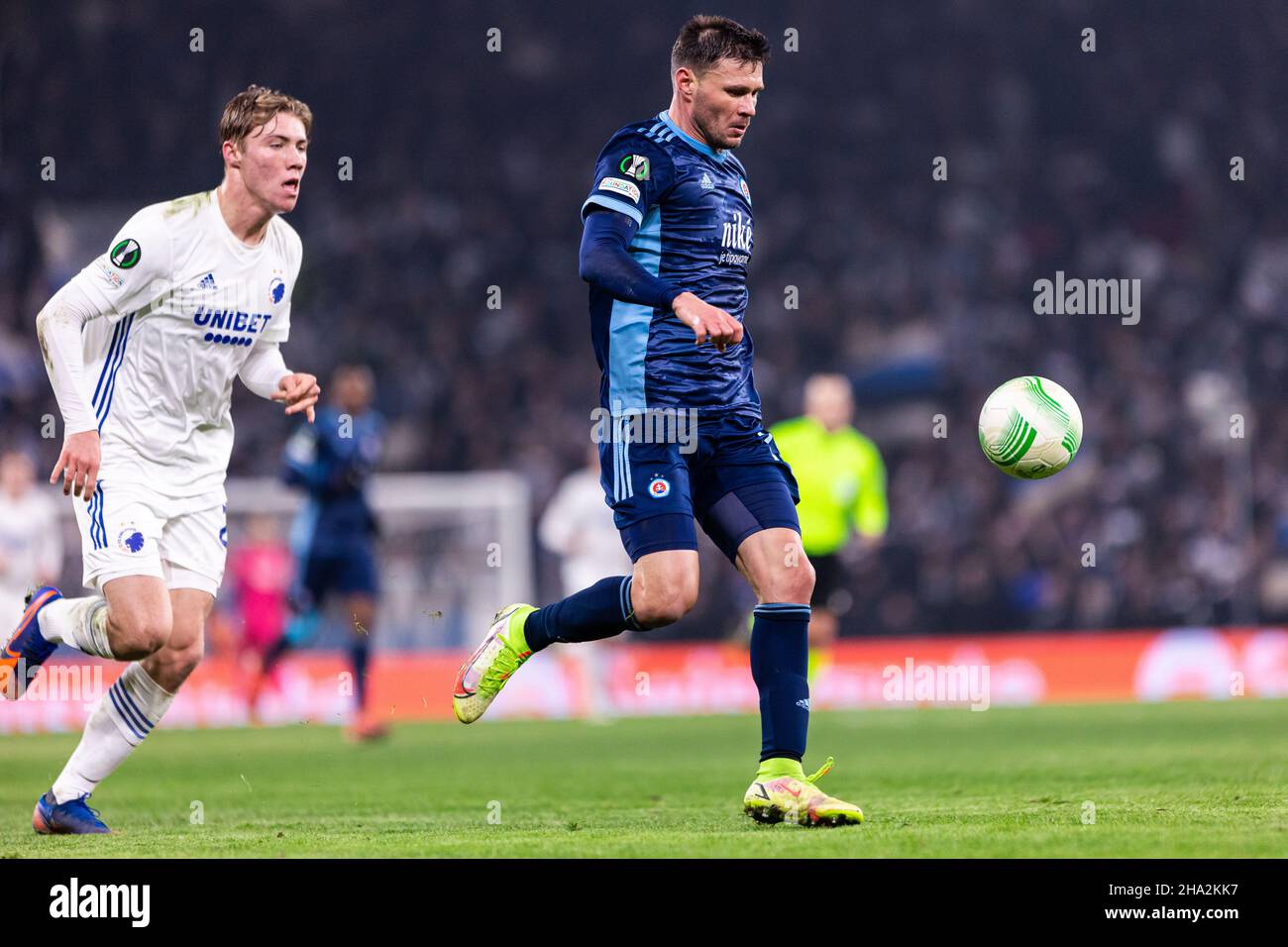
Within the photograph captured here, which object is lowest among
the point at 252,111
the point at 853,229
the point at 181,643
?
the point at 181,643

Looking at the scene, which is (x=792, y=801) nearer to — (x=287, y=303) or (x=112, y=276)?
(x=287, y=303)

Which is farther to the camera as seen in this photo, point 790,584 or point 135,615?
point 135,615

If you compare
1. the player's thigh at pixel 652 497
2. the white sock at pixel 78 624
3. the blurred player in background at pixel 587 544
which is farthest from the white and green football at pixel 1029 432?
the blurred player in background at pixel 587 544

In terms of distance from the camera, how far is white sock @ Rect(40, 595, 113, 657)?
18.8 feet

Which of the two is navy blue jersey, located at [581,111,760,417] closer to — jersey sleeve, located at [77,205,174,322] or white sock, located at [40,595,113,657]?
jersey sleeve, located at [77,205,174,322]

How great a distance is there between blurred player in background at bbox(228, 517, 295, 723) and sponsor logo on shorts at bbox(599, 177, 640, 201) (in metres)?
11.0

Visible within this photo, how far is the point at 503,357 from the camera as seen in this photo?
67.8 ft

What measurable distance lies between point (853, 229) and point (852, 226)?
41 millimetres

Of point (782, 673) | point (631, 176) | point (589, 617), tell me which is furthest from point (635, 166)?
point (782, 673)

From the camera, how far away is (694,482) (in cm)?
569

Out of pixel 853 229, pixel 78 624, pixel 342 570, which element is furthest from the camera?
pixel 853 229

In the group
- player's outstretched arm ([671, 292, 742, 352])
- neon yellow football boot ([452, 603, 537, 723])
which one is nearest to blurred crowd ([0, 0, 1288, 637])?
neon yellow football boot ([452, 603, 537, 723])
